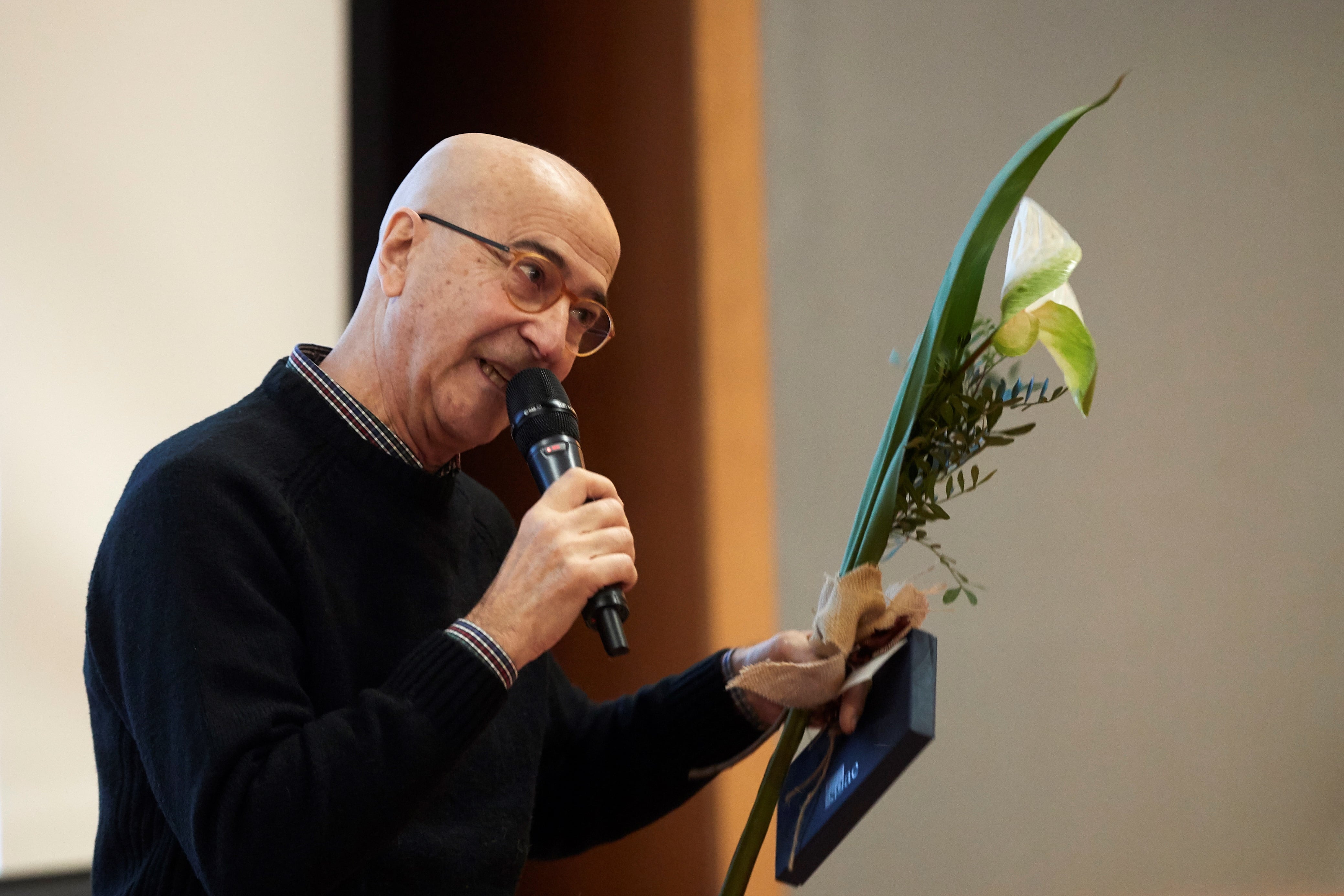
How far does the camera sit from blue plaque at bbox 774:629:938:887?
79cm

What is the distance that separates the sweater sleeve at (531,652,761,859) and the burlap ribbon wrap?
34 centimetres

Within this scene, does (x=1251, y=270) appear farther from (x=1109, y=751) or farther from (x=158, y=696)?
(x=158, y=696)

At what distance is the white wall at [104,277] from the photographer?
60.3 inches

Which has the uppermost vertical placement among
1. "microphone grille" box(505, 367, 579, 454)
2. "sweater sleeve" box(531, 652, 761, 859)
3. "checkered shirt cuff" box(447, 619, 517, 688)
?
"microphone grille" box(505, 367, 579, 454)

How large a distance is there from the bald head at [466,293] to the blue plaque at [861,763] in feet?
1.62

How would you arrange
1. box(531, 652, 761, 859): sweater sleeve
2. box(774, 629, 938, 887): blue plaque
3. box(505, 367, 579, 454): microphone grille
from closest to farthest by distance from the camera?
box(774, 629, 938, 887): blue plaque
box(505, 367, 579, 454): microphone grille
box(531, 652, 761, 859): sweater sleeve

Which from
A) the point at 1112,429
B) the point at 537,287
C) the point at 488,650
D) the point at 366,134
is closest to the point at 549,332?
the point at 537,287

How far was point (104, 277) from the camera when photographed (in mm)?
1606

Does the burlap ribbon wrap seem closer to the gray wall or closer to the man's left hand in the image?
the man's left hand

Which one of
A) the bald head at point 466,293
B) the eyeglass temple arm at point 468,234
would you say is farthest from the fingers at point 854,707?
the eyeglass temple arm at point 468,234

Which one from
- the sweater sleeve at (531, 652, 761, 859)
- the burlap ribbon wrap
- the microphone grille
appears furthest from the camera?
the sweater sleeve at (531, 652, 761, 859)

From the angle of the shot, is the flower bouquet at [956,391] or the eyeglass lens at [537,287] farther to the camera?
the eyeglass lens at [537,287]

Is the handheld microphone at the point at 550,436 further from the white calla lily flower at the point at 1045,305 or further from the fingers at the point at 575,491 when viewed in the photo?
the white calla lily flower at the point at 1045,305

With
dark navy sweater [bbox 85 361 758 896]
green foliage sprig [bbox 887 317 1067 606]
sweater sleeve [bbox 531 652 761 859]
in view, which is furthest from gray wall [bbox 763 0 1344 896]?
green foliage sprig [bbox 887 317 1067 606]
